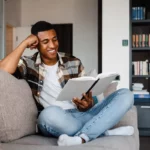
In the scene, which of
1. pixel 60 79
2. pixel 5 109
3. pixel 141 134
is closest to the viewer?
pixel 5 109

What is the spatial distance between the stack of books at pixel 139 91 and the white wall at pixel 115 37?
141 mm

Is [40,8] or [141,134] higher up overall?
[40,8]

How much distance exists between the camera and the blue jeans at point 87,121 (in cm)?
154

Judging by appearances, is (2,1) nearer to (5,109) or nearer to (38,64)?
(38,64)

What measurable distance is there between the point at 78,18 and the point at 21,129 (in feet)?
17.3

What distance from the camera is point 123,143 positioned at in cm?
149

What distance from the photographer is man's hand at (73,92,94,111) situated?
1767mm

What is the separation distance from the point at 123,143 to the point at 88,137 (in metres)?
0.18

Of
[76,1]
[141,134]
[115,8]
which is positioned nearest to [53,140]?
[141,134]

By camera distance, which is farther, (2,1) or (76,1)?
(76,1)

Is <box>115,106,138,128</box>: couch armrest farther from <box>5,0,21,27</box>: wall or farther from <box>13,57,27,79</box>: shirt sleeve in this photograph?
<box>5,0,21,27</box>: wall

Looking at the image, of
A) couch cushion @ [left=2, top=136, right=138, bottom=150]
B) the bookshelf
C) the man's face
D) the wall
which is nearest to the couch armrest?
couch cushion @ [left=2, top=136, right=138, bottom=150]

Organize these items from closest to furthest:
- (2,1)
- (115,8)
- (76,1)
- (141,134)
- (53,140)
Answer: (53,140)
(141,134)
(115,8)
(2,1)
(76,1)

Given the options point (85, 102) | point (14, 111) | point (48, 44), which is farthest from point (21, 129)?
point (48, 44)
